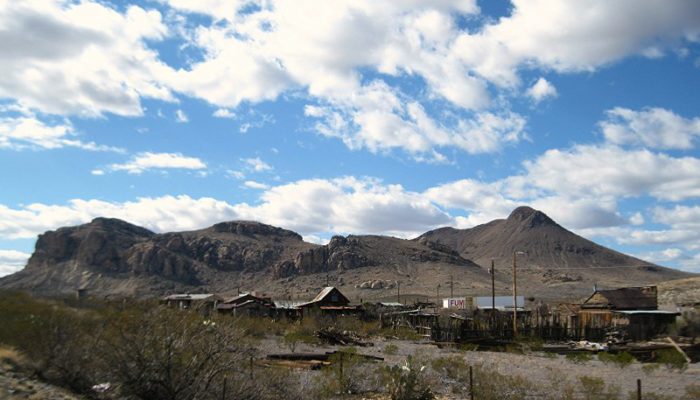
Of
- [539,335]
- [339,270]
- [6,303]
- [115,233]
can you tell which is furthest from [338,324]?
[115,233]

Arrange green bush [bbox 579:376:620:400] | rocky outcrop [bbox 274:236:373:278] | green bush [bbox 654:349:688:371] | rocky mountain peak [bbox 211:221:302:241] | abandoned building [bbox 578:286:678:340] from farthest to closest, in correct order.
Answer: rocky mountain peak [bbox 211:221:302:241] < rocky outcrop [bbox 274:236:373:278] < abandoned building [bbox 578:286:678:340] < green bush [bbox 654:349:688:371] < green bush [bbox 579:376:620:400]

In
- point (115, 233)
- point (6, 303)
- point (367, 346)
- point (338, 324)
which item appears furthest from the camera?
point (115, 233)

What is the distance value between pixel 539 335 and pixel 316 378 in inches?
1042

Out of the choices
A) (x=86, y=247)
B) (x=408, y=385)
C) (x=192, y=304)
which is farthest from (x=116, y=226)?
(x=408, y=385)

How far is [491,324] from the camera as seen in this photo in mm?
41562

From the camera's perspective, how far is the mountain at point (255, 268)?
398 feet

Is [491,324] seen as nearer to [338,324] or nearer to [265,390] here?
[338,324]

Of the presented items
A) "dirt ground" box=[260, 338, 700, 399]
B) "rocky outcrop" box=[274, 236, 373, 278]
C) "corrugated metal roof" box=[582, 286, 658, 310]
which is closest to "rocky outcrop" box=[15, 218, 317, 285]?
"rocky outcrop" box=[274, 236, 373, 278]

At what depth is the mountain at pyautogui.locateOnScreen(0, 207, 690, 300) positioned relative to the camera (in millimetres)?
121188

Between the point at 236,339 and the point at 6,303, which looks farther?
the point at 6,303

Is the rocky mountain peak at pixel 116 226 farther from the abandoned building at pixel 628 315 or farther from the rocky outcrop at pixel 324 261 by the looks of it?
the abandoned building at pixel 628 315

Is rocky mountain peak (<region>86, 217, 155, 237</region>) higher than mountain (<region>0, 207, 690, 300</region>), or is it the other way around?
rocky mountain peak (<region>86, 217, 155, 237</region>)

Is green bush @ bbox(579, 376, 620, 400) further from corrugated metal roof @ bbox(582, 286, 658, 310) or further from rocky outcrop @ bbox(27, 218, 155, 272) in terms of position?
rocky outcrop @ bbox(27, 218, 155, 272)

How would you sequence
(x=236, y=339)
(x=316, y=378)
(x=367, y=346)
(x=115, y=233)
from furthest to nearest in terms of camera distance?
(x=115, y=233)
(x=367, y=346)
(x=316, y=378)
(x=236, y=339)
